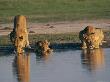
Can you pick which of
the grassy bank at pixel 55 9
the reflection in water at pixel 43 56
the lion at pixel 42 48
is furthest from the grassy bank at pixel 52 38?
the grassy bank at pixel 55 9

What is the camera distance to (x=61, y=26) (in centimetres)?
4441

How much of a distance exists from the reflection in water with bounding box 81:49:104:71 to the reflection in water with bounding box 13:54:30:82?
75.0 inches

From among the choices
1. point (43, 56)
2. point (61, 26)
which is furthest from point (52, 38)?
point (61, 26)

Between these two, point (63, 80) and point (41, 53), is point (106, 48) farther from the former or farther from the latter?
point (63, 80)

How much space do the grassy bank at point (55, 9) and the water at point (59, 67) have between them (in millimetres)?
16408

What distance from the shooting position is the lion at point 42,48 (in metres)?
33.0

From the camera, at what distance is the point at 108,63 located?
29.6 meters

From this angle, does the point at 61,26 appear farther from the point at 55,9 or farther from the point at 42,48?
the point at 42,48

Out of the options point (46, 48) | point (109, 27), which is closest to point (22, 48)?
point (46, 48)

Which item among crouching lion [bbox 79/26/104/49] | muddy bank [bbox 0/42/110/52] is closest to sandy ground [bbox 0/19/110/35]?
muddy bank [bbox 0/42/110/52]

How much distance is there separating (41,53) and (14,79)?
19.7ft

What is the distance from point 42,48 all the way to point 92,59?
2849 mm

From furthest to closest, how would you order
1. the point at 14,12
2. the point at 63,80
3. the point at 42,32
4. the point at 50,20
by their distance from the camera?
the point at 14,12 < the point at 50,20 < the point at 42,32 < the point at 63,80

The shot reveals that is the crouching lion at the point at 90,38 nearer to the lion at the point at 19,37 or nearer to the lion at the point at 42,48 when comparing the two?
the lion at the point at 42,48
